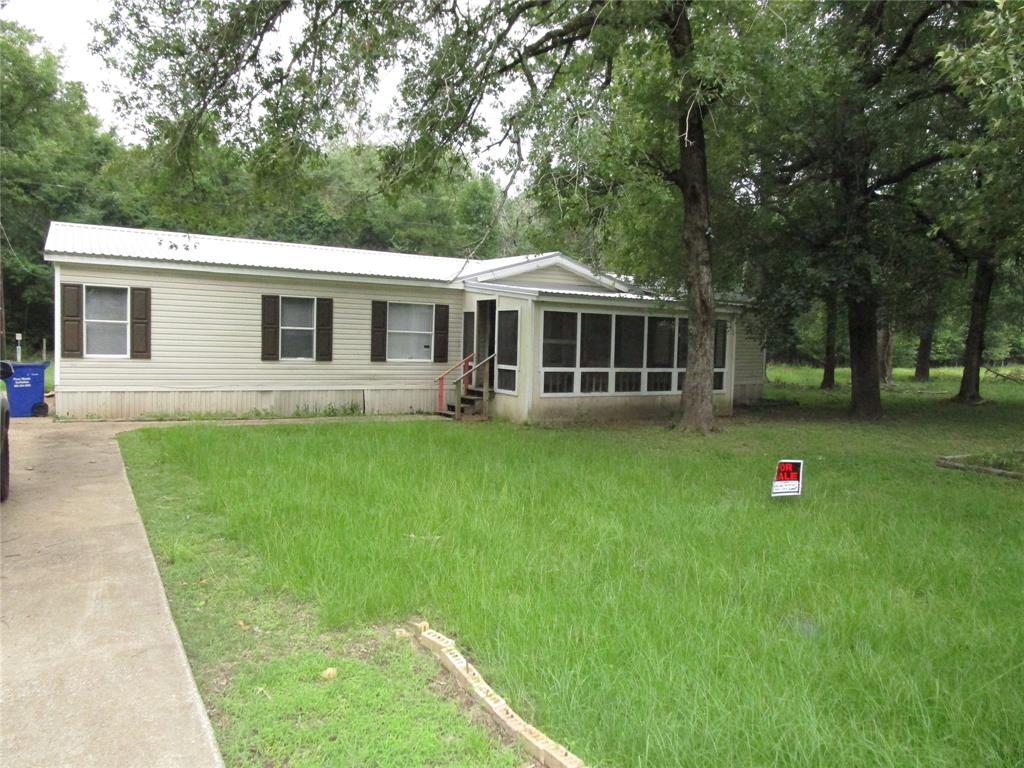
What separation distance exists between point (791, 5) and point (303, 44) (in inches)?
→ 306

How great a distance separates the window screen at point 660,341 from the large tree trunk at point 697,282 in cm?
279

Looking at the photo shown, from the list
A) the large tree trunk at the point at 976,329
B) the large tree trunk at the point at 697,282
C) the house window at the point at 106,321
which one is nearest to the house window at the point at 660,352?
the large tree trunk at the point at 697,282

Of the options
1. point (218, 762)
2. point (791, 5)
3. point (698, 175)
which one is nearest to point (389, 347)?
point (698, 175)

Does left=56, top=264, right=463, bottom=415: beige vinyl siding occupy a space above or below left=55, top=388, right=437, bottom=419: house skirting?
above

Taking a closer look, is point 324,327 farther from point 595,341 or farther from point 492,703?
point 492,703

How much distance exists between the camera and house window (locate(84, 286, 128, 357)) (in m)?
12.2

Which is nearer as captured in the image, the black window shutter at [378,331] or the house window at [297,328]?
the house window at [297,328]

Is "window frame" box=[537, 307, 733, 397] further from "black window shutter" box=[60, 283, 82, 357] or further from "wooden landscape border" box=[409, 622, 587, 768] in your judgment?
"wooden landscape border" box=[409, 622, 587, 768]

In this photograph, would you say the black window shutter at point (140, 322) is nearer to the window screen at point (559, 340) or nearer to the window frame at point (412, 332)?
the window frame at point (412, 332)

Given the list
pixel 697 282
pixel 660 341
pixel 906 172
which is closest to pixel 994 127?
pixel 697 282

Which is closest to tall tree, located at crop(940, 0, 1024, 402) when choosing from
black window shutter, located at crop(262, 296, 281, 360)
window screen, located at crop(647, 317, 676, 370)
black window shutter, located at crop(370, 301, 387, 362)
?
window screen, located at crop(647, 317, 676, 370)

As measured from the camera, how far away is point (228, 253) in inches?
548

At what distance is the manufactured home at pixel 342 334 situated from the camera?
40.4ft

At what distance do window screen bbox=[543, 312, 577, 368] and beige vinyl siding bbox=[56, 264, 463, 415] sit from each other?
2842 mm
